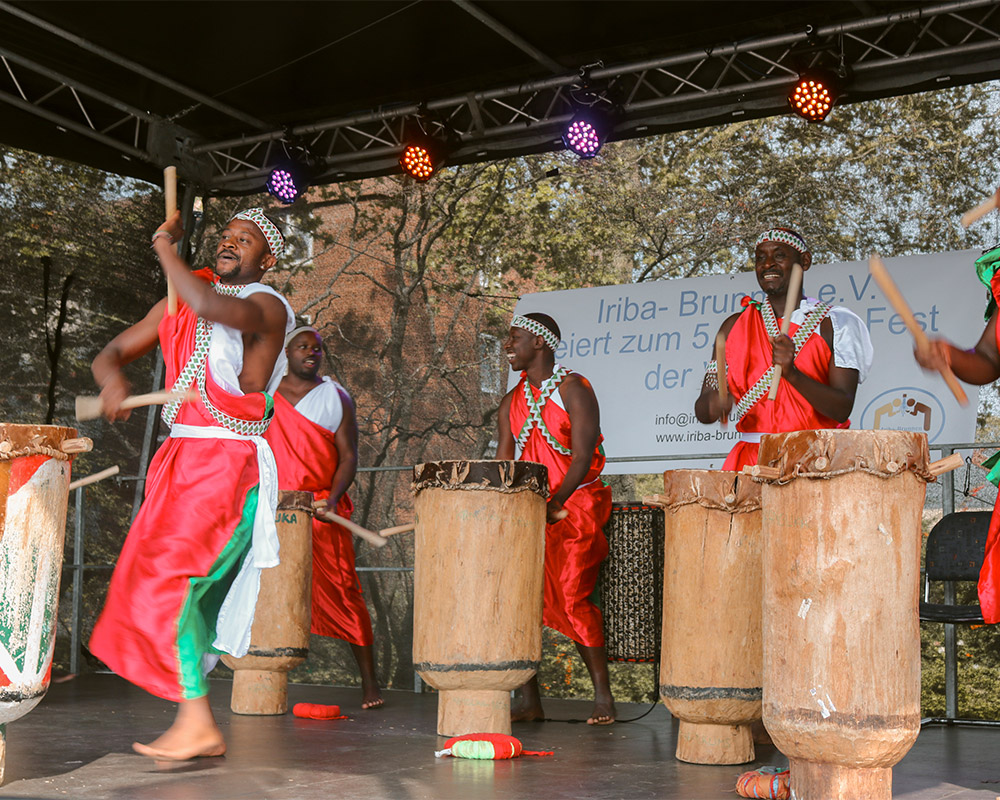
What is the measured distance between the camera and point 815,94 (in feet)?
20.5

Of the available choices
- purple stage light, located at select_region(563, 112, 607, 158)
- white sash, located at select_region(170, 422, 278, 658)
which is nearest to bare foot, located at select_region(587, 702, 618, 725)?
white sash, located at select_region(170, 422, 278, 658)

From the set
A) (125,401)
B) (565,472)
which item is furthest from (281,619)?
(125,401)

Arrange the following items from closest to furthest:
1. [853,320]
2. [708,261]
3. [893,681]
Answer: [893,681] → [853,320] → [708,261]

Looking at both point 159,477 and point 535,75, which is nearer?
point 159,477

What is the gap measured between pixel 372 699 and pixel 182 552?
2555 mm

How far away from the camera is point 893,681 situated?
9.03 feet

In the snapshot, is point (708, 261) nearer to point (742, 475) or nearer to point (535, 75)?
point (535, 75)

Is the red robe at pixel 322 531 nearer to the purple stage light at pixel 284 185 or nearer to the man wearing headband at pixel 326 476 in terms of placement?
the man wearing headband at pixel 326 476

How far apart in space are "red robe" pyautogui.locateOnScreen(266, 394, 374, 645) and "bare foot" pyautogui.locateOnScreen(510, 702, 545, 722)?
3.23 feet

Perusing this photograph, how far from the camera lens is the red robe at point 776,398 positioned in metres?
4.54

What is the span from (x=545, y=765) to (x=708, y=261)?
476 cm

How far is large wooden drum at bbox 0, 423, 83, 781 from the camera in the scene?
121 inches

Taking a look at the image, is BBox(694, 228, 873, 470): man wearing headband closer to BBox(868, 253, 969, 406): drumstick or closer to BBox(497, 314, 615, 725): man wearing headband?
BBox(497, 314, 615, 725): man wearing headband

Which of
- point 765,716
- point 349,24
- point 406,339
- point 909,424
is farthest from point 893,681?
point 406,339
